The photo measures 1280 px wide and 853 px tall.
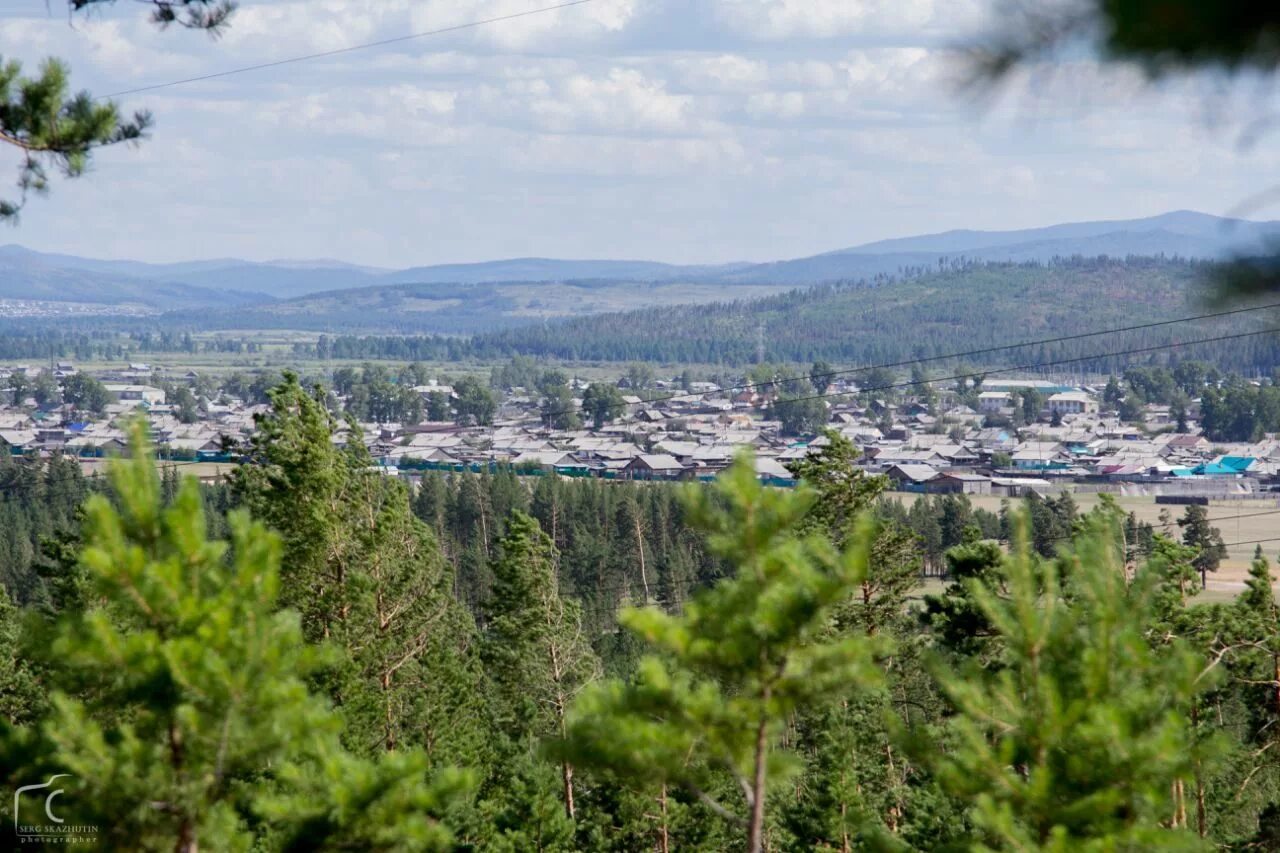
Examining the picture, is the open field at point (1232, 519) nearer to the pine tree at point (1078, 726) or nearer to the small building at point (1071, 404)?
the pine tree at point (1078, 726)

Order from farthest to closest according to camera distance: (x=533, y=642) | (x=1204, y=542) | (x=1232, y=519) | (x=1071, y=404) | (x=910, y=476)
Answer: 1. (x=1071, y=404)
2. (x=910, y=476)
3. (x=1232, y=519)
4. (x=1204, y=542)
5. (x=533, y=642)

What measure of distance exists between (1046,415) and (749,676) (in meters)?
116

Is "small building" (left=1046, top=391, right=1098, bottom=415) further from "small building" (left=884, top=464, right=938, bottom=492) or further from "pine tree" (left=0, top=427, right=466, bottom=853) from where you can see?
"pine tree" (left=0, top=427, right=466, bottom=853)

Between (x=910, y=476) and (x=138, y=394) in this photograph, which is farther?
(x=138, y=394)

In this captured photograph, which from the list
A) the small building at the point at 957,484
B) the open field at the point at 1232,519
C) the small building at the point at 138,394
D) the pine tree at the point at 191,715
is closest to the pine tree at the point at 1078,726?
the pine tree at the point at 191,715

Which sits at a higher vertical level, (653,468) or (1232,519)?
(653,468)

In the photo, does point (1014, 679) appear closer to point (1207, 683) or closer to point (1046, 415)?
point (1207, 683)

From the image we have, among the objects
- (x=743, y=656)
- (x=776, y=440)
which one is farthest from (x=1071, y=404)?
(x=743, y=656)

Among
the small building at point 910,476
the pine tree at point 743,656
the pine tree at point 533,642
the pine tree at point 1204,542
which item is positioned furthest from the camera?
the small building at point 910,476

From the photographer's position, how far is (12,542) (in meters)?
45.3

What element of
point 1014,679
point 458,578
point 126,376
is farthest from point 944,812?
point 126,376

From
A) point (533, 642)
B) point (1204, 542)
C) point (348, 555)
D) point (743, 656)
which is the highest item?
point (743, 656)

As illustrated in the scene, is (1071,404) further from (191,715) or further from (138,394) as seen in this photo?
(191,715)

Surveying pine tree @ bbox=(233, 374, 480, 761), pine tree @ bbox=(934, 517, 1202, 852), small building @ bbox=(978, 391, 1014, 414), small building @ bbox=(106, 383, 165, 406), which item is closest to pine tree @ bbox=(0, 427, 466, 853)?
pine tree @ bbox=(934, 517, 1202, 852)
